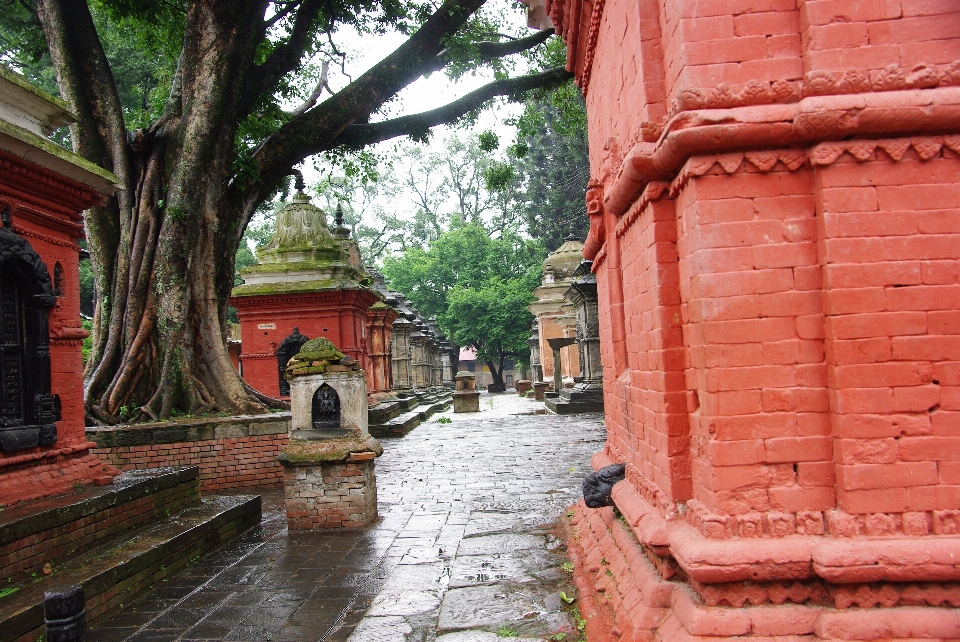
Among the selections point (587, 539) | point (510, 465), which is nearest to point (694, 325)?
point (587, 539)

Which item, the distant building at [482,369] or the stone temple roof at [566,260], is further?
the distant building at [482,369]

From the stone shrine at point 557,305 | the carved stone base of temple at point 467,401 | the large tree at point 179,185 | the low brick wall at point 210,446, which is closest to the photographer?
the low brick wall at point 210,446

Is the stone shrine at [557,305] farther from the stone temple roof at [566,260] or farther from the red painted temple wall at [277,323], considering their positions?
the red painted temple wall at [277,323]

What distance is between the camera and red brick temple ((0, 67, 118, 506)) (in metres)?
5.29

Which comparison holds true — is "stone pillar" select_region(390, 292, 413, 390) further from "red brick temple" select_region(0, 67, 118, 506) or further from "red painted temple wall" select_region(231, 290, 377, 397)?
"red brick temple" select_region(0, 67, 118, 506)

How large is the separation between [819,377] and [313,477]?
4.96m

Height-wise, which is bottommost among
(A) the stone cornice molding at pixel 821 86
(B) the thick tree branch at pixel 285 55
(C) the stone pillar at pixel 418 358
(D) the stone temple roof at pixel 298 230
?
(C) the stone pillar at pixel 418 358

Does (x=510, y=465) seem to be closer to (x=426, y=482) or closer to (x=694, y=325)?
(x=426, y=482)

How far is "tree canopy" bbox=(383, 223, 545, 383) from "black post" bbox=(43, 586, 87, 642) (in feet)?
123

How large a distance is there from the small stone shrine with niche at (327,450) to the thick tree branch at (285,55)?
22.3 ft

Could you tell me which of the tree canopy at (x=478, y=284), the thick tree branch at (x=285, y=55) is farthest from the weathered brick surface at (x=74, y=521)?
the tree canopy at (x=478, y=284)

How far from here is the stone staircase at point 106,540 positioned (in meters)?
4.27

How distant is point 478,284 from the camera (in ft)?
141

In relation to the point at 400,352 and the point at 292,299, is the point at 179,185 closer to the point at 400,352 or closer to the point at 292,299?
the point at 292,299
